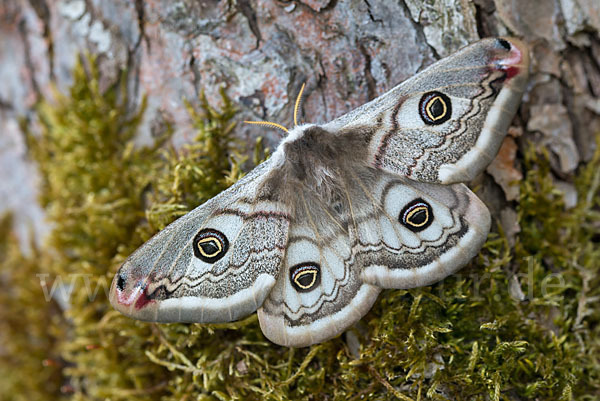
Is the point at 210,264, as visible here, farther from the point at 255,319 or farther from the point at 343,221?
the point at 343,221

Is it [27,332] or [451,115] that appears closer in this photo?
[451,115]

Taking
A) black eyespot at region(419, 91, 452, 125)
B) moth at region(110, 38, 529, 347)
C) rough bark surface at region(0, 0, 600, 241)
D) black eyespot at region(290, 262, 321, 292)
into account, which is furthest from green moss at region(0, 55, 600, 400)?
black eyespot at region(419, 91, 452, 125)

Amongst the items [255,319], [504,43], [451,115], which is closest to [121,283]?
[255,319]

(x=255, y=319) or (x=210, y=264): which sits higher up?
(x=210, y=264)

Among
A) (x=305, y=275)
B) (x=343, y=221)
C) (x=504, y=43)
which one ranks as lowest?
(x=305, y=275)

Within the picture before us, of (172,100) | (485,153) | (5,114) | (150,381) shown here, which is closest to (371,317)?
(485,153)

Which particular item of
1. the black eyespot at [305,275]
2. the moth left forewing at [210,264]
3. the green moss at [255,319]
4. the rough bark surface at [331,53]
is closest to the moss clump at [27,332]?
the green moss at [255,319]
